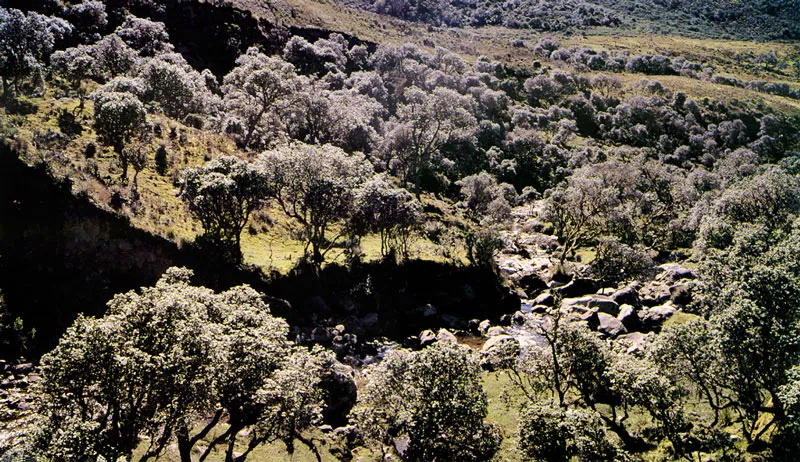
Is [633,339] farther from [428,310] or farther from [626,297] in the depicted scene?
[428,310]

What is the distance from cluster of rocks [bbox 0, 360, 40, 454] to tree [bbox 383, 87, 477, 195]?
6342 cm

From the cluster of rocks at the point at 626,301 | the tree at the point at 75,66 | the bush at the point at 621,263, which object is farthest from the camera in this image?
the tree at the point at 75,66

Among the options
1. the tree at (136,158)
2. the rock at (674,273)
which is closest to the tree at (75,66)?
the tree at (136,158)

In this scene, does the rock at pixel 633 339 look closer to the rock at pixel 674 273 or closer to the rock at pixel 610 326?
the rock at pixel 610 326

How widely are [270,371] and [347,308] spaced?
2511 centimetres

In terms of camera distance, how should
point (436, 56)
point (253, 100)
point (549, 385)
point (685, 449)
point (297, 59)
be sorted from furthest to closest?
point (436, 56) → point (297, 59) → point (253, 100) → point (549, 385) → point (685, 449)

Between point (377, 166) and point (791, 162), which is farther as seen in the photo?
point (791, 162)

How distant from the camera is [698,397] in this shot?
34094 mm

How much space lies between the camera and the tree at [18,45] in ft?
188

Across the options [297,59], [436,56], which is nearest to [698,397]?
[297,59]

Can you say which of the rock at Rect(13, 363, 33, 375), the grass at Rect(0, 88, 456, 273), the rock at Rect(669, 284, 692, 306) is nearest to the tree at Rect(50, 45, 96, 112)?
the grass at Rect(0, 88, 456, 273)

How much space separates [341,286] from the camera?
50.3 metres

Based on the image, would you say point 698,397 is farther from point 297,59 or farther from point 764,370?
point 297,59

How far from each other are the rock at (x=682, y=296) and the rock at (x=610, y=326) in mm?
11029
